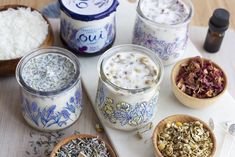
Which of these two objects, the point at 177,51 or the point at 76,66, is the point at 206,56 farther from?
the point at 76,66

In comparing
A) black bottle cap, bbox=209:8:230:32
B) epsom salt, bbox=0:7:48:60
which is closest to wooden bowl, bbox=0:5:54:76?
epsom salt, bbox=0:7:48:60

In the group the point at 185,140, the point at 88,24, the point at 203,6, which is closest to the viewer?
the point at 185,140

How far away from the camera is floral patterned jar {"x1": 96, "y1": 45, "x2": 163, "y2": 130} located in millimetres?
942

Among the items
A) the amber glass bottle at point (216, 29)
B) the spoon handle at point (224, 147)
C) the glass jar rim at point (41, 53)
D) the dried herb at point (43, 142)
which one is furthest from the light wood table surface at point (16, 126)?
the amber glass bottle at point (216, 29)

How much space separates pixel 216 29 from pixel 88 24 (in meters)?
0.32

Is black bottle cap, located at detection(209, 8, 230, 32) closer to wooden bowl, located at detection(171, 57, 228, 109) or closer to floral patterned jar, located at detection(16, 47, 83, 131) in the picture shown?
wooden bowl, located at detection(171, 57, 228, 109)

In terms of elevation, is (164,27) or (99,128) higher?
(164,27)

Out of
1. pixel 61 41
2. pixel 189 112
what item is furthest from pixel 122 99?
pixel 61 41

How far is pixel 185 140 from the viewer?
936 millimetres

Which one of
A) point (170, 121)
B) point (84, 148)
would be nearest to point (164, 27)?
point (170, 121)

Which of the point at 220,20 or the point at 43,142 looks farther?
the point at 220,20

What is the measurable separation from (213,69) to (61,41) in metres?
0.37

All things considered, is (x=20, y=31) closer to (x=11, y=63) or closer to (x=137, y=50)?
(x=11, y=63)

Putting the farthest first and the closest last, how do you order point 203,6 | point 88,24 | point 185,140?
point 203,6 < point 88,24 < point 185,140
